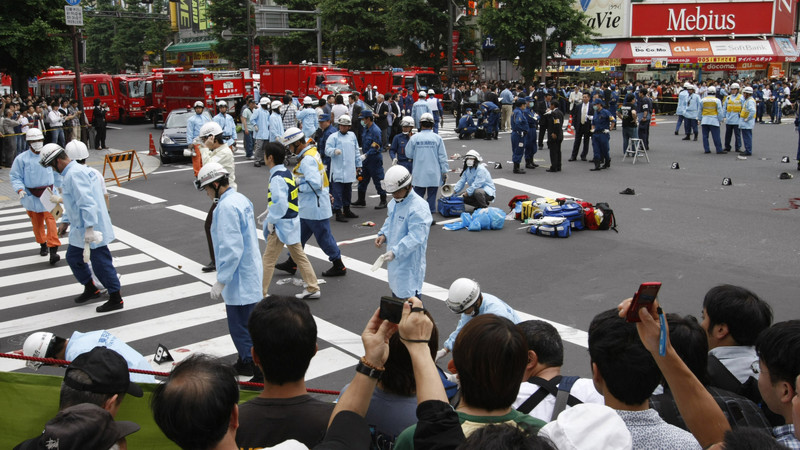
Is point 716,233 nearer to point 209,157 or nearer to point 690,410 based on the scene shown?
point 209,157

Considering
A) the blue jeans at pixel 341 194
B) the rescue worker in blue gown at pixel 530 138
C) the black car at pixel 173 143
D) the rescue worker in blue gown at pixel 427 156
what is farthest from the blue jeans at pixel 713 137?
the black car at pixel 173 143

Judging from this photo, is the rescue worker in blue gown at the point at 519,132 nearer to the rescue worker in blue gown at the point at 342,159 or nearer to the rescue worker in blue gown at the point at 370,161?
the rescue worker in blue gown at the point at 370,161

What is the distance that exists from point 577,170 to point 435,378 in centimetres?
1718

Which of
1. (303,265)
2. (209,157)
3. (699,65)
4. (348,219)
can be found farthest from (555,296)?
(699,65)

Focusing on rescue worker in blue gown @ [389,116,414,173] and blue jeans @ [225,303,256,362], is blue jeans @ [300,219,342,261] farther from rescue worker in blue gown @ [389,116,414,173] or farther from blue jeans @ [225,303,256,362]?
rescue worker in blue gown @ [389,116,414,173]

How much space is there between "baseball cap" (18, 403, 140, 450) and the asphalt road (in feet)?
13.8

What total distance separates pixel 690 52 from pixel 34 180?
1795 inches

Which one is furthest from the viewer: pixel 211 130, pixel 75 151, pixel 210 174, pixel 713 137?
pixel 713 137

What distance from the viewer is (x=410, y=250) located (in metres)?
7.40

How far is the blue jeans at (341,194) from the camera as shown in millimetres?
13844

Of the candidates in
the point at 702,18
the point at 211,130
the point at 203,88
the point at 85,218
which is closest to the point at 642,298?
the point at 85,218

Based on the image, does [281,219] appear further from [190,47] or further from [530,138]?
[190,47]

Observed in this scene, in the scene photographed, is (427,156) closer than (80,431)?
No

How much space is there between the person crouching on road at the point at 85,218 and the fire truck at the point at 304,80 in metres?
22.8
